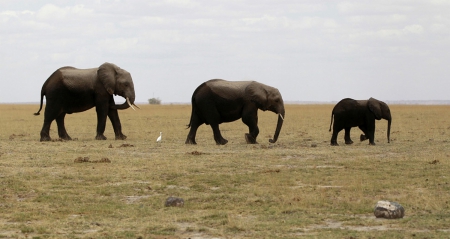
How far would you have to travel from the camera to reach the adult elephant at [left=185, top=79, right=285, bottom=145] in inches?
1002

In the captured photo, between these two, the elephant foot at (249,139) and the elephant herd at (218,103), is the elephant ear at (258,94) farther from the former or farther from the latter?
the elephant foot at (249,139)

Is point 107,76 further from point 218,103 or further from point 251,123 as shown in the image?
point 251,123

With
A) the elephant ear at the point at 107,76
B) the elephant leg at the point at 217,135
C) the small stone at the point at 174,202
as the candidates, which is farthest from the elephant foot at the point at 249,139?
the small stone at the point at 174,202

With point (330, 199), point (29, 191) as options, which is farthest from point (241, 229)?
point (29, 191)

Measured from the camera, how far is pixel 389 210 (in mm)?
11727

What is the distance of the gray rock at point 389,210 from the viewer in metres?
11.7

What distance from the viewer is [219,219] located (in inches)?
467

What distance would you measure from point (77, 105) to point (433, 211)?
58.6 feet

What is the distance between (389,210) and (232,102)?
1408cm

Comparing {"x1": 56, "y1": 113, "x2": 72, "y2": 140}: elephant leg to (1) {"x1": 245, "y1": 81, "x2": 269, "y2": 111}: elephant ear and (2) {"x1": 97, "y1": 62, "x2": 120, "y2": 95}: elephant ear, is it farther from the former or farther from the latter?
(1) {"x1": 245, "y1": 81, "x2": 269, "y2": 111}: elephant ear

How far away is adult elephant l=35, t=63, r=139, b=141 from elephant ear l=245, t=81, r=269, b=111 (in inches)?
208

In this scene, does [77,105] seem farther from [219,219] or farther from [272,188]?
[219,219]

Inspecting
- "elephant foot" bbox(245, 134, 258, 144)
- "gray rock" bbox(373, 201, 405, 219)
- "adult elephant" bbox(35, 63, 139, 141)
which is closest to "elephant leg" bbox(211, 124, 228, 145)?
"elephant foot" bbox(245, 134, 258, 144)

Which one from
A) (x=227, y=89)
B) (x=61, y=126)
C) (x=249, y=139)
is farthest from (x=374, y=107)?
(x=61, y=126)
